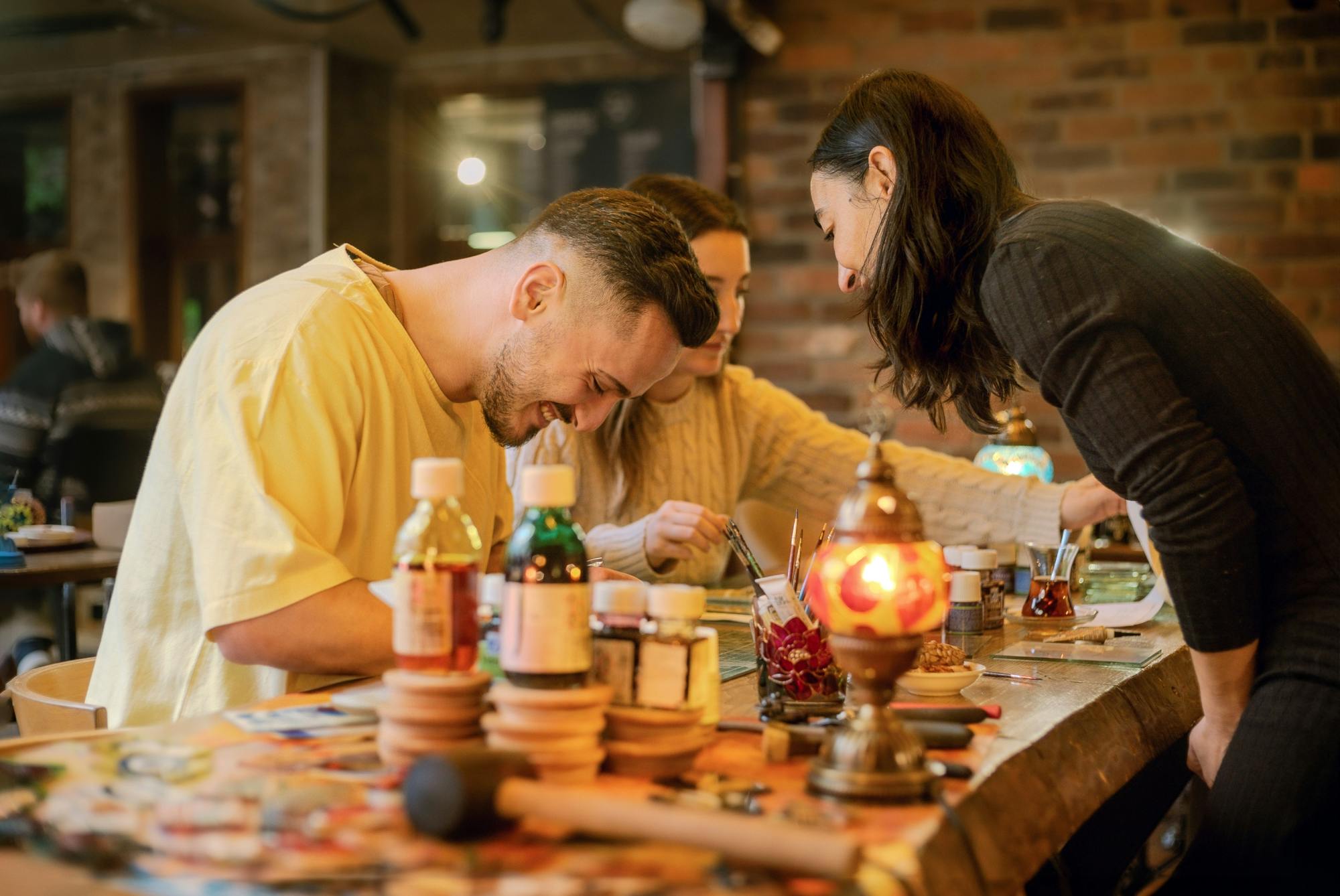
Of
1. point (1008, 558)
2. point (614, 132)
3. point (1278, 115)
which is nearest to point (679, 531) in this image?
point (1008, 558)

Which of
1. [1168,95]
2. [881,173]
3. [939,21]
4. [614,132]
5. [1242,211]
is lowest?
[881,173]

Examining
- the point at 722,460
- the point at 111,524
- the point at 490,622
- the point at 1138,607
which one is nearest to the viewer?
the point at 490,622

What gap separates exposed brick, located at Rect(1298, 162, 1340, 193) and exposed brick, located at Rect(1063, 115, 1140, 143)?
0.53 meters

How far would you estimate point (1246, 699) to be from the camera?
151cm

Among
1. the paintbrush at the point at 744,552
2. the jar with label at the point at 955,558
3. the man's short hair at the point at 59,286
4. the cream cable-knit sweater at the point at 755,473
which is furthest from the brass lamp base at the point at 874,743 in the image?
the man's short hair at the point at 59,286

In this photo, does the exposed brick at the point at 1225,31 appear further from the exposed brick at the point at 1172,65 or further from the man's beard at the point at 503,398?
the man's beard at the point at 503,398

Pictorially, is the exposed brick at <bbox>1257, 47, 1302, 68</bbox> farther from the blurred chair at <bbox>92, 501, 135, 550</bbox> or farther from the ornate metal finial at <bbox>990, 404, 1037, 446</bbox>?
the blurred chair at <bbox>92, 501, 135, 550</bbox>

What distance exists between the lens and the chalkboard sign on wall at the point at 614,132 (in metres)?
6.94

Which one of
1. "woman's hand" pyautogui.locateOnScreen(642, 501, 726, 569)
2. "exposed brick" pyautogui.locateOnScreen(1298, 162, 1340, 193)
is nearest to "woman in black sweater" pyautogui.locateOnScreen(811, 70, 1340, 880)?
"woman's hand" pyautogui.locateOnScreen(642, 501, 726, 569)

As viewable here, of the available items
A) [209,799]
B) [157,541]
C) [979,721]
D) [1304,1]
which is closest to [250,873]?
[209,799]

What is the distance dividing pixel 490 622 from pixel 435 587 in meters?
0.10

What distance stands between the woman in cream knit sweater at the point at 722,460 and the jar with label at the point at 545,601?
1310mm

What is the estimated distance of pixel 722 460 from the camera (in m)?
2.85

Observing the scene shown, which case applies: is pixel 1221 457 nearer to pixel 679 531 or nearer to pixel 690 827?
pixel 690 827
